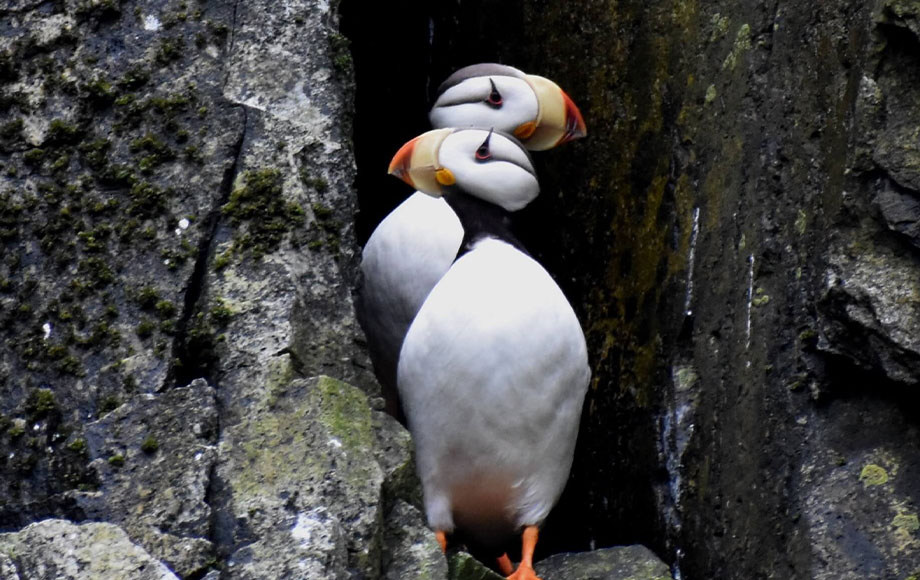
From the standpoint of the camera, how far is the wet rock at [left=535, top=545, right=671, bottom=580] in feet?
12.1

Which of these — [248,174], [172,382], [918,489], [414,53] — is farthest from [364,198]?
[918,489]

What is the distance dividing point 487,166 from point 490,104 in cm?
63

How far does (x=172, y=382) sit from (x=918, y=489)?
162 centimetres

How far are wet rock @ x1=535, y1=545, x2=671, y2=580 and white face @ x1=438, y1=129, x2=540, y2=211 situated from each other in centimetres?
88

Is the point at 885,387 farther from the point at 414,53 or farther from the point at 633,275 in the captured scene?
the point at 414,53

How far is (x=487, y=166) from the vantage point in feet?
12.8

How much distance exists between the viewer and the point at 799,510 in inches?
138

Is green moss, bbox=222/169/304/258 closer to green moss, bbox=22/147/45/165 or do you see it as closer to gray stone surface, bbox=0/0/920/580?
gray stone surface, bbox=0/0/920/580

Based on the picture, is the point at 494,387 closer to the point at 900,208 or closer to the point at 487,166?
the point at 487,166

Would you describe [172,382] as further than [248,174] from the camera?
No

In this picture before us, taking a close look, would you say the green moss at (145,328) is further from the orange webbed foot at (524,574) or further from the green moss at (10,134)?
the orange webbed foot at (524,574)

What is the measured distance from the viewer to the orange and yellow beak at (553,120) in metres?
4.39

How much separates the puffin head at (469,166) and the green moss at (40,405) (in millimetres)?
977

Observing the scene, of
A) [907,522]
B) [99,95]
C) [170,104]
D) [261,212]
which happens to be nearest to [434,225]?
[261,212]
